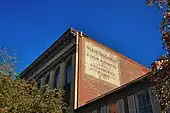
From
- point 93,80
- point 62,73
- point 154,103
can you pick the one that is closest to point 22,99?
point 154,103

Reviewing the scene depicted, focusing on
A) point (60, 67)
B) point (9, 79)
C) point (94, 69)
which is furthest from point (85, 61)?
point (9, 79)

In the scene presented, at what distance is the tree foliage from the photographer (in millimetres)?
12570

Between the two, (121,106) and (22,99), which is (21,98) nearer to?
(22,99)

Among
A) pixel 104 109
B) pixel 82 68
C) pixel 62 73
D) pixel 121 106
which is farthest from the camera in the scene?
pixel 62 73

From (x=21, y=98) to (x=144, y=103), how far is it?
24.1 feet

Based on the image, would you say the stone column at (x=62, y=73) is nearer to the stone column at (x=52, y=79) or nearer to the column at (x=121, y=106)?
the stone column at (x=52, y=79)

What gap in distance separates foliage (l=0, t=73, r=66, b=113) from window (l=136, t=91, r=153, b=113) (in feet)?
16.3

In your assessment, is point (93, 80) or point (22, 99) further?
point (93, 80)

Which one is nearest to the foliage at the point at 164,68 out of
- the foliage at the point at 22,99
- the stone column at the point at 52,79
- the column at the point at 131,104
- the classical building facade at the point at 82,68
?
the foliage at the point at 22,99

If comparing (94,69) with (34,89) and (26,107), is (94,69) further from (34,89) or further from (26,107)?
(26,107)

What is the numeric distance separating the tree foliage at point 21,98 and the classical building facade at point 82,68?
5977 mm

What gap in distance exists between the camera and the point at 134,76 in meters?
26.9

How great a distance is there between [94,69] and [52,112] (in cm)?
983

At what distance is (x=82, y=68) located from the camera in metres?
22.4
